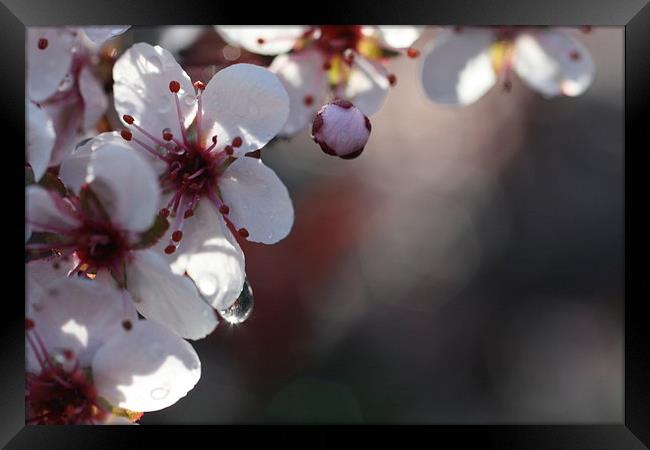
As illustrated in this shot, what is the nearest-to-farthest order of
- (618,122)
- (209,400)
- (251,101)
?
1. (251,101)
2. (209,400)
3. (618,122)

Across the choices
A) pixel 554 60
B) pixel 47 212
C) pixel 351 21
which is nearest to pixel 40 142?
pixel 47 212

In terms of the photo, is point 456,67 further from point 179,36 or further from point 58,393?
point 58,393

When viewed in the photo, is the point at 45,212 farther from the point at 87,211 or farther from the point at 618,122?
the point at 618,122

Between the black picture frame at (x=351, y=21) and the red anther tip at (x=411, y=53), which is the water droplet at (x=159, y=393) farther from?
the red anther tip at (x=411, y=53)

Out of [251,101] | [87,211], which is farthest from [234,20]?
[87,211]

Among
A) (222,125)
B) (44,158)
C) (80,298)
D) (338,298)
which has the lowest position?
(80,298)

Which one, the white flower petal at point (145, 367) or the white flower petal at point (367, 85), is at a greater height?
the white flower petal at point (367, 85)

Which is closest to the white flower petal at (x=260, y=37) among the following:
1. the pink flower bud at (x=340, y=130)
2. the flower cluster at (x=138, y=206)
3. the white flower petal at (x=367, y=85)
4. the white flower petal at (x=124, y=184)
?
the flower cluster at (x=138, y=206)
